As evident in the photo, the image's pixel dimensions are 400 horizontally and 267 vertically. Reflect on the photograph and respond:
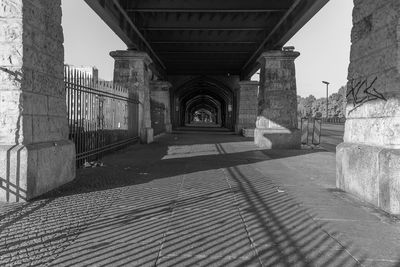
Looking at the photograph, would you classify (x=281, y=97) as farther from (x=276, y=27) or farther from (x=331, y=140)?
(x=331, y=140)

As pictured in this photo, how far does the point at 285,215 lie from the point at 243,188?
5.13 ft

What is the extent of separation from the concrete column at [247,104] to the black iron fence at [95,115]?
36.0 feet

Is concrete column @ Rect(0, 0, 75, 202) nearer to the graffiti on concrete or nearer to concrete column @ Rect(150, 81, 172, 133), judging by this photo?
the graffiti on concrete

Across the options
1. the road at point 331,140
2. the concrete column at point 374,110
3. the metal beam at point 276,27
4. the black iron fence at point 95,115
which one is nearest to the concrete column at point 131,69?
the black iron fence at point 95,115

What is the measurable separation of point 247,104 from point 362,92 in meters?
17.6

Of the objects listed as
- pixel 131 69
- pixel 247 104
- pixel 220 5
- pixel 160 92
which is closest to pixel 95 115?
pixel 131 69

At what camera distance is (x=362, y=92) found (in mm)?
5461

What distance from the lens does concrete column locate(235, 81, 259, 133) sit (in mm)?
22781

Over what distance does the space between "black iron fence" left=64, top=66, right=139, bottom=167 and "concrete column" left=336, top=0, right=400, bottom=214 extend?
5652 mm

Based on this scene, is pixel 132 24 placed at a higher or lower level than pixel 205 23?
lower

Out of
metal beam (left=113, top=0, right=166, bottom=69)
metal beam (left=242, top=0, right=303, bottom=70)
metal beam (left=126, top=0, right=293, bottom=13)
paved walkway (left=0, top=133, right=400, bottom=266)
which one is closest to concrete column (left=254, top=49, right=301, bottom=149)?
metal beam (left=242, top=0, right=303, bottom=70)

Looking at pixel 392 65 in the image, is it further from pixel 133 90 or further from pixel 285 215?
pixel 133 90

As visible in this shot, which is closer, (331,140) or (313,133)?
(313,133)

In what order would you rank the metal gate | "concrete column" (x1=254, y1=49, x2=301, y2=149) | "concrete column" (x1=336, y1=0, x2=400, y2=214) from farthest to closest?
the metal gate, "concrete column" (x1=254, y1=49, x2=301, y2=149), "concrete column" (x1=336, y1=0, x2=400, y2=214)
